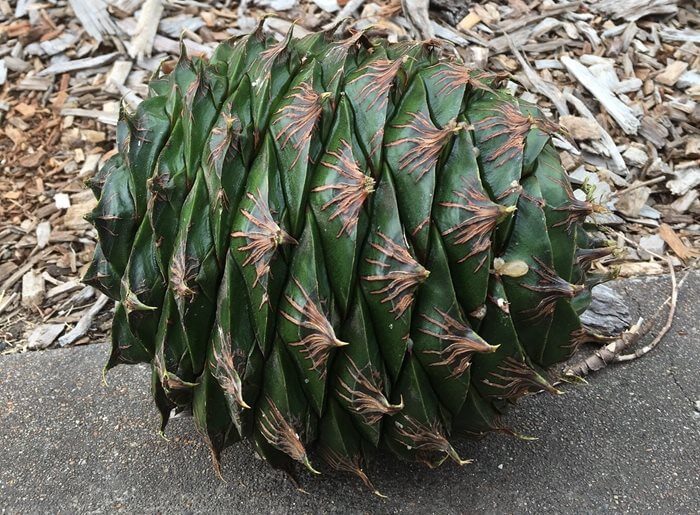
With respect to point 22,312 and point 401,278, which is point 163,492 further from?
point 22,312

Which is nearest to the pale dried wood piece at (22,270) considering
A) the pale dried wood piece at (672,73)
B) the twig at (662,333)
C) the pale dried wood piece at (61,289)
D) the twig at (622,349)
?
the pale dried wood piece at (61,289)

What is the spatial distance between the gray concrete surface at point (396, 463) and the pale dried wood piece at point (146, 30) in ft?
5.59

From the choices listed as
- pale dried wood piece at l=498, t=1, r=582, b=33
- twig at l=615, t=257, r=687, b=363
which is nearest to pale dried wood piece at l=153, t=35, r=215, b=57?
pale dried wood piece at l=498, t=1, r=582, b=33

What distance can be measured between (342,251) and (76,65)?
2.40m

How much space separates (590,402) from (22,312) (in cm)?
196

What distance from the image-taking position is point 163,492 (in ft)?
5.41

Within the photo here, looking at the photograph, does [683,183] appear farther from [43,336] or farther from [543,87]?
[43,336]

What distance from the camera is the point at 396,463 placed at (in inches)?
65.6

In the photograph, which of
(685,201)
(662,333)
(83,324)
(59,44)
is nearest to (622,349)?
(662,333)

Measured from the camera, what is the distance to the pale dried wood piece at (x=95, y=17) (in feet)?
10.3

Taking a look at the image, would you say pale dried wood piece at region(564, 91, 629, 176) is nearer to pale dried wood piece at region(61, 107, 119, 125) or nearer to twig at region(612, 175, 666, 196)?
twig at region(612, 175, 666, 196)

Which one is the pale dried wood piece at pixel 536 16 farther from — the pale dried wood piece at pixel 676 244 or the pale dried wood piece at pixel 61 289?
the pale dried wood piece at pixel 61 289

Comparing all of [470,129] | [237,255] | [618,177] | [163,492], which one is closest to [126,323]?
[237,255]

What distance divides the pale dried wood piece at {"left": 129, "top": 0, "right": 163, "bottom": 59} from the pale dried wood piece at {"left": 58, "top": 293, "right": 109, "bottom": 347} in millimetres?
1242
